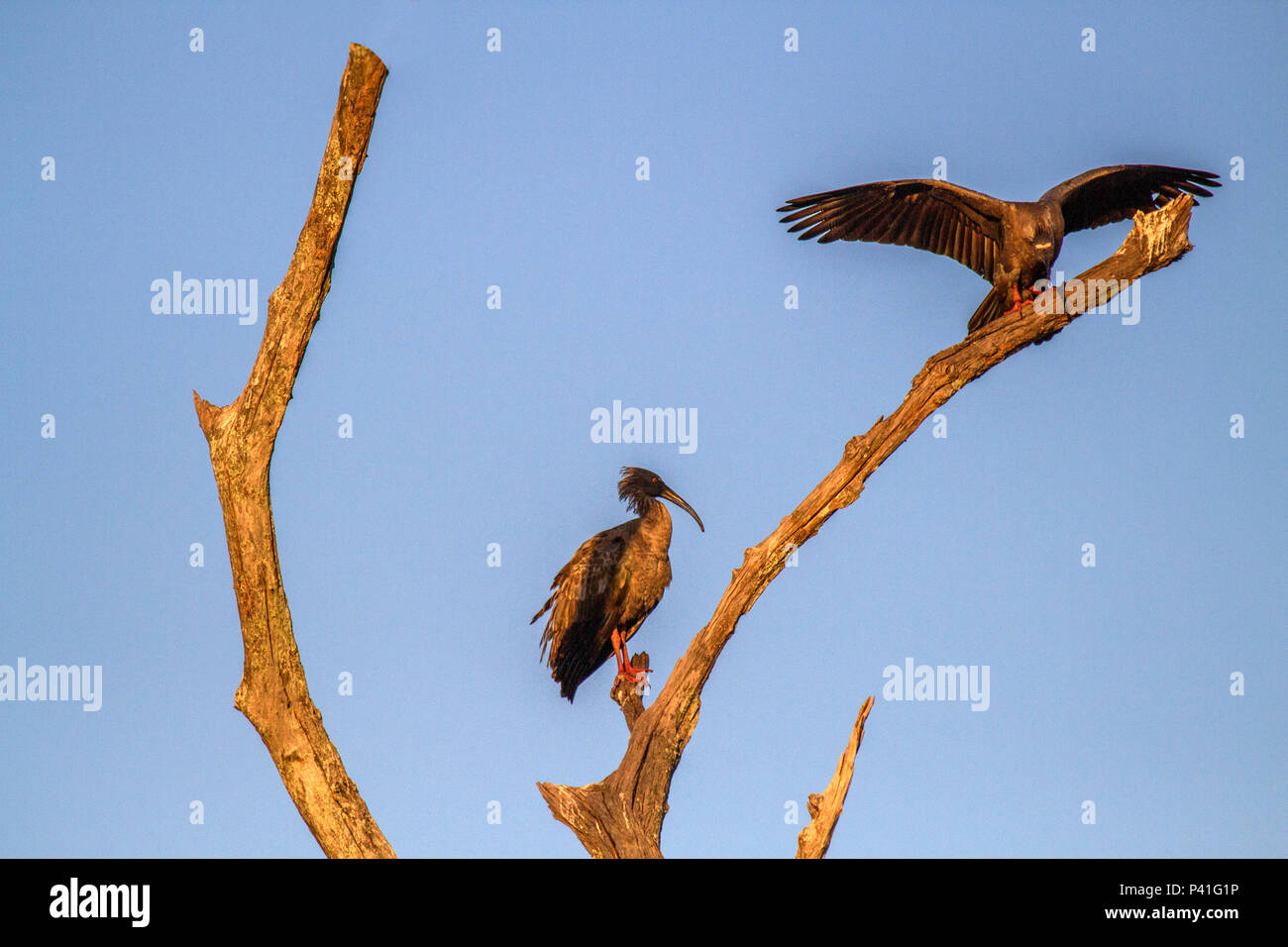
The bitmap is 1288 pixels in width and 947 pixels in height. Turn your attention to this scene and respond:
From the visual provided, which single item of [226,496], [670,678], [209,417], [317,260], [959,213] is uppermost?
[959,213]

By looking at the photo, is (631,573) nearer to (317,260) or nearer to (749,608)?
(749,608)

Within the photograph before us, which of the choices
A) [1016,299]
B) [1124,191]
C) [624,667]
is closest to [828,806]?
Result: [624,667]

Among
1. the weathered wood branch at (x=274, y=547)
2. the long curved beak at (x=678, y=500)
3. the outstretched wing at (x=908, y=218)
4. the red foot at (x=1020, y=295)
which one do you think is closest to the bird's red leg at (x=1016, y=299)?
the red foot at (x=1020, y=295)

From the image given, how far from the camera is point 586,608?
820 centimetres

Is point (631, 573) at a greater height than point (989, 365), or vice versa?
point (989, 365)

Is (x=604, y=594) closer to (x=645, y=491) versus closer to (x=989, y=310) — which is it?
(x=645, y=491)

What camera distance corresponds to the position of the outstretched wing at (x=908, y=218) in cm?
839

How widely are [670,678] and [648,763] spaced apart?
0.49 meters

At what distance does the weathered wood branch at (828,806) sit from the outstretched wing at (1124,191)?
428cm

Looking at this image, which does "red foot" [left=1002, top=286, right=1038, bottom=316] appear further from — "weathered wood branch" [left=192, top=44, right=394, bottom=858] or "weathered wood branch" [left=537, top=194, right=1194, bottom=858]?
"weathered wood branch" [left=192, top=44, right=394, bottom=858]

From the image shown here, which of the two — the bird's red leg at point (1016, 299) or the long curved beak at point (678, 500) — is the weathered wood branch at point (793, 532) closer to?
the bird's red leg at point (1016, 299)

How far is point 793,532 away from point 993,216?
3.00m

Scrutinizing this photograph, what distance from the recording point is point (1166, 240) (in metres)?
7.08

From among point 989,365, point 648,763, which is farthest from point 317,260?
point 989,365
